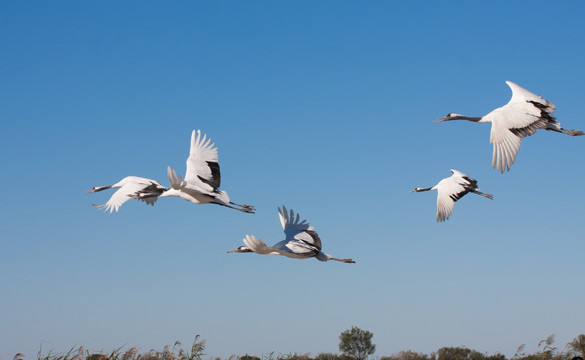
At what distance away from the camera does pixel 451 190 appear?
20.3 meters

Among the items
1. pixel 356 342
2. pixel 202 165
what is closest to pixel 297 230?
pixel 202 165

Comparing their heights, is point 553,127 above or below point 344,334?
above

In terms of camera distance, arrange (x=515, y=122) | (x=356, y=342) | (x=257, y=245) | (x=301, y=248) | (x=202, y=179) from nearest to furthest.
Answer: (x=257, y=245)
(x=301, y=248)
(x=515, y=122)
(x=202, y=179)
(x=356, y=342)

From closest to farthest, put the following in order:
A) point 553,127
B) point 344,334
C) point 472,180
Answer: point 553,127 < point 472,180 < point 344,334

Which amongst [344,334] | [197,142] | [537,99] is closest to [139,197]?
[197,142]

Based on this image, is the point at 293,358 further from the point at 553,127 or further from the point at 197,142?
the point at 553,127

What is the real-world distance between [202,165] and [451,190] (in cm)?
763

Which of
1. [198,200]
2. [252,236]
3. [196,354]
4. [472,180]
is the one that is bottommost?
[196,354]

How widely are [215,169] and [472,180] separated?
8.16 m

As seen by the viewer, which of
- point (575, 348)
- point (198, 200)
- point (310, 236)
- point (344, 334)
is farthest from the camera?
point (344, 334)

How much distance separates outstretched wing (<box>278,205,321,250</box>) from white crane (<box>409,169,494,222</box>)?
18.2 ft

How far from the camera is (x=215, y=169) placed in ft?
61.7

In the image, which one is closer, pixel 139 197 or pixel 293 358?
pixel 293 358

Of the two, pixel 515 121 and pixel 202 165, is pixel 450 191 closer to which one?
pixel 515 121
